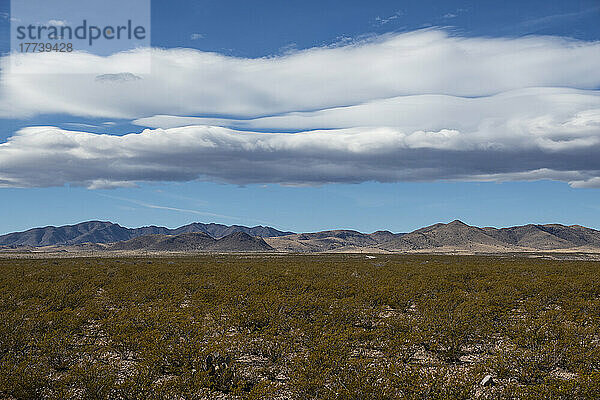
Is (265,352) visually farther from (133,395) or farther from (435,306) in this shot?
(435,306)

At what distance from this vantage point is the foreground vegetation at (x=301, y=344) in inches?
395

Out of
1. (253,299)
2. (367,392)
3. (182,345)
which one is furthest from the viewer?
(253,299)

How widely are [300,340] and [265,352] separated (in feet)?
4.37

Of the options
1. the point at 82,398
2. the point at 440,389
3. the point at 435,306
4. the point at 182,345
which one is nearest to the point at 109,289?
the point at 182,345

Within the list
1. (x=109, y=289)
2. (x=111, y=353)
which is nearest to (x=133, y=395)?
(x=111, y=353)

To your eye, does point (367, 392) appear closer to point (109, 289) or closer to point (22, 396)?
point (22, 396)

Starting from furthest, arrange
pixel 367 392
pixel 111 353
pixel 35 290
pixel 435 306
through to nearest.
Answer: pixel 35 290 < pixel 435 306 < pixel 111 353 < pixel 367 392

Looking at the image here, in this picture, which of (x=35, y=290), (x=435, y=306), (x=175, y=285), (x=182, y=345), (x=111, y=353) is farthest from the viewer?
(x=175, y=285)

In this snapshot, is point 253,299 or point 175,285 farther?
point 175,285

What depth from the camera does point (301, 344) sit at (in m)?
13.7

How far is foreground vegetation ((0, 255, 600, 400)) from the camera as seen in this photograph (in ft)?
32.9

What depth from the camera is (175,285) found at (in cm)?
2578

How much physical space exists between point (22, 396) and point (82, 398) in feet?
4.78

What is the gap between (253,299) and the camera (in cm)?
1997
